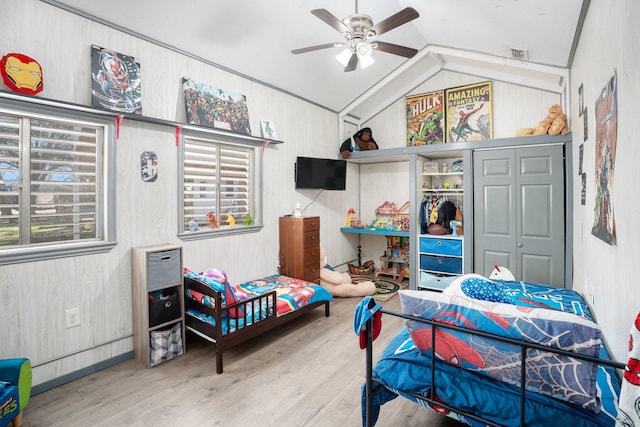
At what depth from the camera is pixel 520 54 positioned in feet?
11.7

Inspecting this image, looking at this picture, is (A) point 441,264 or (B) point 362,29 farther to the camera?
(A) point 441,264

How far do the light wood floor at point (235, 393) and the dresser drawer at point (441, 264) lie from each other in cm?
177

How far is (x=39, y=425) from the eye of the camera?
2016mm

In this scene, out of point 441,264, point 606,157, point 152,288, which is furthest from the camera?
point 441,264

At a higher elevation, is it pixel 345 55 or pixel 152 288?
pixel 345 55

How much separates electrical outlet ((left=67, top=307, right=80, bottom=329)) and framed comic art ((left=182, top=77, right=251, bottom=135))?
191 centimetres

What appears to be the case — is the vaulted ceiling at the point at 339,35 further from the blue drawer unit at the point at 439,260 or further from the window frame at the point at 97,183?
the blue drawer unit at the point at 439,260

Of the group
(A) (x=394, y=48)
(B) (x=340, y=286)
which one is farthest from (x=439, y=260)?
(A) (x=394, y=48)

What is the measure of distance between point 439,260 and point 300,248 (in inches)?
75.6

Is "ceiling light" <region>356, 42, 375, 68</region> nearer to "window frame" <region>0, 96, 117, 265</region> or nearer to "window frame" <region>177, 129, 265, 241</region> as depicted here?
"window frame" <region>177, 129, 265, 241</region>

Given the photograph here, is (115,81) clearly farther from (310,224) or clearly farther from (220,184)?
(310,224)

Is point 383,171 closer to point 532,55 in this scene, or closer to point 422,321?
point 532,55

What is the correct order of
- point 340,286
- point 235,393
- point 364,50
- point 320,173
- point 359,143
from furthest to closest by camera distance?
point 359,143 → point 320,173 → point 340,286 → point 364,50 → point 235,393

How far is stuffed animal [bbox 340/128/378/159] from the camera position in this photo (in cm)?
535
